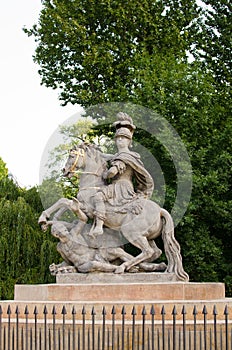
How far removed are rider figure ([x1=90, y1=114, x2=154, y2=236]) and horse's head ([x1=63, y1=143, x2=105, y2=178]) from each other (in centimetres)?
29

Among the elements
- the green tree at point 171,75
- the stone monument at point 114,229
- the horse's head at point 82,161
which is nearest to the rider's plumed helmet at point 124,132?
the stone monument at point 114,229

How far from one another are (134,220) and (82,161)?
65.9 inches

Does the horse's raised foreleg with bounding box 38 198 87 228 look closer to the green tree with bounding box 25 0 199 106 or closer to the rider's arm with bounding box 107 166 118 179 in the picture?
the rider's arm with bounding box 107 166 118 179

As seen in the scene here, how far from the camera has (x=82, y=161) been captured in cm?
1476

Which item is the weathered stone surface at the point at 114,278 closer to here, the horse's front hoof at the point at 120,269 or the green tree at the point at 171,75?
the horse's front hoof at the point at 120,269

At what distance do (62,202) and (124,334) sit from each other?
161 inches

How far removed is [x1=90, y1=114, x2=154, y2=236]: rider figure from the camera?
1421 centimetres

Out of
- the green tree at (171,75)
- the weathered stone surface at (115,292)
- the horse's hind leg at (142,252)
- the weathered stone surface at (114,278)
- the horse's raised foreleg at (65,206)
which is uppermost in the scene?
the green tree at (171,75)

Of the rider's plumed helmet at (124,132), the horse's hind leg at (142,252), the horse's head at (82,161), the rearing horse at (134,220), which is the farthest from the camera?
the rider's plumed helmet at (124,132)

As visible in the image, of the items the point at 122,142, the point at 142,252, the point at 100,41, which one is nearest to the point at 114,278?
the point at 142,252

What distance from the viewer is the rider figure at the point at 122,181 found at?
14.2 meters

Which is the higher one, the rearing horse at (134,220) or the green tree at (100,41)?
the green tree at (100,41)

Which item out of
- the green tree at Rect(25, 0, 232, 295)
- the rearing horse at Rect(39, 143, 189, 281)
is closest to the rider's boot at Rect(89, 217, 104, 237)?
the rearing horse at Rect(39, 143, 189, 281)

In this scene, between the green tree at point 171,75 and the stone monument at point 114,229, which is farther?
the green tree at point 171,75
